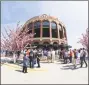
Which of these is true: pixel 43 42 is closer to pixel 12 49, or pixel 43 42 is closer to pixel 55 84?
pixel 12 49

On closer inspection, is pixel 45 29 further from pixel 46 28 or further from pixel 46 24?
pixel 46 24

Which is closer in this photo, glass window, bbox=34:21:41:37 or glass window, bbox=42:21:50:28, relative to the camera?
glass window, bbox=34:21:41:37

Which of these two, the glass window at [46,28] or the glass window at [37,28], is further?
the glass window at [46,28]

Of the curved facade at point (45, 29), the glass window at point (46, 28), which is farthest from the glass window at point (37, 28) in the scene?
the glass window at point (46, 28)

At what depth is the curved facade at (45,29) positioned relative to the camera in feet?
193

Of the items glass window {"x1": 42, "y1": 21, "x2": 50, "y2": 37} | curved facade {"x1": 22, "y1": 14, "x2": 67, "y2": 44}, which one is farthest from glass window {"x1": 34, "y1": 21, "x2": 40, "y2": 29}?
glass window {"x1": 42, "y1": 21, "x2": 50, "y2": 37}

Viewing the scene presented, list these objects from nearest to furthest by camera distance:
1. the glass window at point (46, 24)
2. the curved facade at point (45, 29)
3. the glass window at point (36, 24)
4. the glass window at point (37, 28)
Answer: the curved facade at point (45, 29) → the glass window at point (37, 28) → the glass window at point (36, 24) → the glass window at point (46, 24)

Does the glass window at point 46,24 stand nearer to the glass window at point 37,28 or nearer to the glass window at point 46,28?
the glass window at point 46,28

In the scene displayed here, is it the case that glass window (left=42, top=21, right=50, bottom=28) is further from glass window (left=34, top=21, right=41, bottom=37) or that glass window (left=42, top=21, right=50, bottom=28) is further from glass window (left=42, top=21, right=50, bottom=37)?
glass window (left=34, top=21, right=41, bottom=37)

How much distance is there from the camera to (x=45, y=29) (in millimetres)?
60625

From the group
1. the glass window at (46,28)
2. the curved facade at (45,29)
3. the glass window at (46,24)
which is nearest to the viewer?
the curved facade at (45,29)

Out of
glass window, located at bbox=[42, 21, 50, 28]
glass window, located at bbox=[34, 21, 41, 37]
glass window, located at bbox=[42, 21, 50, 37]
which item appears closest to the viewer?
glass window, located at bbox=[34, 21, 41, 37]

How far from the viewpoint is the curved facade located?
58.9 metres

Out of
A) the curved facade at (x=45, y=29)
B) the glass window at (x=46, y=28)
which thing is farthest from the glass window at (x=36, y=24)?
the glass window at (x=46, y=28)
